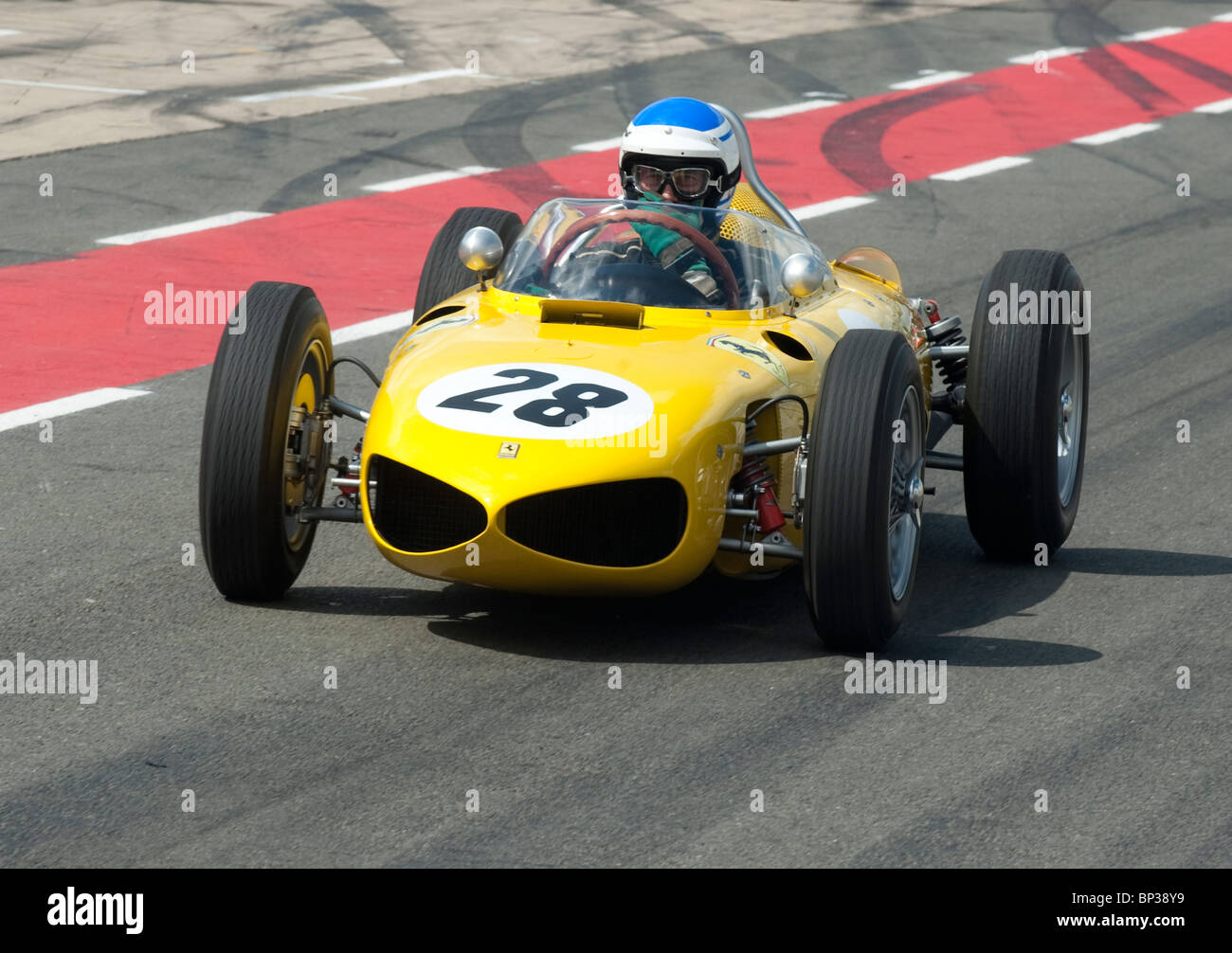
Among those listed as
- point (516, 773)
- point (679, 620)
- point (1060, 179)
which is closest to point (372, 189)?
point (1060, 179)

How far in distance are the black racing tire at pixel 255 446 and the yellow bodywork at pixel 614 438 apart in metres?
0.34

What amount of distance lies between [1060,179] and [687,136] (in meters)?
9.72

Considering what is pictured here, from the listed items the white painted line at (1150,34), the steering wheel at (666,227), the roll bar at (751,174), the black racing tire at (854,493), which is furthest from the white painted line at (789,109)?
the black racing tire at (854,493)

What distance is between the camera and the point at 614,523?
6227 millimetres

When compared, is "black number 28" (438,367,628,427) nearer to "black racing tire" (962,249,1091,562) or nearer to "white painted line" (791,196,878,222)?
"black racing tire" (962,249,1091,562)

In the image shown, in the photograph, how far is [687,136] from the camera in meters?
7.80

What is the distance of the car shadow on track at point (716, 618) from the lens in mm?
6492

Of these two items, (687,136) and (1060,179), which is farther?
(1060,179)

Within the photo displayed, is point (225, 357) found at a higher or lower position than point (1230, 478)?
higher

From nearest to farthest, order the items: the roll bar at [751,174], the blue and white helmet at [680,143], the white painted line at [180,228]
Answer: the blue and white helmet at [680,143], the roll bar at [751,174], the white painted line at [180,228]

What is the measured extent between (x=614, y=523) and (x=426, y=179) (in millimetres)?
9860

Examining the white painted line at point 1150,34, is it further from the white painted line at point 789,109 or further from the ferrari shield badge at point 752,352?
the ferrari shield badge at point 752,352
